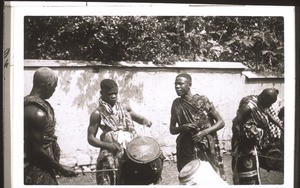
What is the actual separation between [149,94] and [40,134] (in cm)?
69

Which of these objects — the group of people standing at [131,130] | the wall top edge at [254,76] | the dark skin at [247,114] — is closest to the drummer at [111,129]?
the group of people standing at [131,130]

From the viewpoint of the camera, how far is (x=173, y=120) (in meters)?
2.35

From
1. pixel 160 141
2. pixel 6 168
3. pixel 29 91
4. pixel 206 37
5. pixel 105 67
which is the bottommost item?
pixel 6 168

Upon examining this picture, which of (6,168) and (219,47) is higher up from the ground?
(219,47)

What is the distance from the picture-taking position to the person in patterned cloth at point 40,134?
7.57 ft

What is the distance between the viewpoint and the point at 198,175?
2.35m

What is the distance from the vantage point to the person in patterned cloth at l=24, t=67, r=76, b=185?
2.31m

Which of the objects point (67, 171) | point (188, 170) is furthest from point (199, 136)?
point (67, 171)

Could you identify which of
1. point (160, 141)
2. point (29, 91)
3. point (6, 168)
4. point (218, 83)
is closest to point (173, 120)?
point (160, 141)

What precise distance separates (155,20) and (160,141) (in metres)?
0.73

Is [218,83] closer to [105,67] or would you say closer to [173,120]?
[173,120]

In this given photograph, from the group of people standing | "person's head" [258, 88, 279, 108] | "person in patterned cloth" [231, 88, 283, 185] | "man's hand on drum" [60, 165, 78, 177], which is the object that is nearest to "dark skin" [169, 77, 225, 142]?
the group of people standing

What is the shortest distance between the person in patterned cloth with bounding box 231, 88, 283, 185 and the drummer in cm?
57

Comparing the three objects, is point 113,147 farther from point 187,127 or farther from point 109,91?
point 187,127
